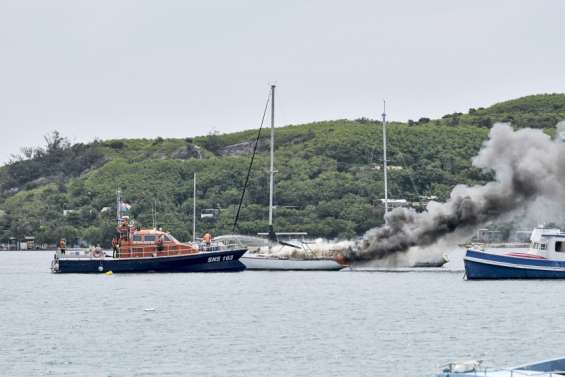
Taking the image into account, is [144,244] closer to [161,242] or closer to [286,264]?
[161,242]

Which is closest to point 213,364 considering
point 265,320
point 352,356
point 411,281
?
point 352,356

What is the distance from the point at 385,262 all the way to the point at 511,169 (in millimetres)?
18761

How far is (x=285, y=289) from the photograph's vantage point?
10506cm

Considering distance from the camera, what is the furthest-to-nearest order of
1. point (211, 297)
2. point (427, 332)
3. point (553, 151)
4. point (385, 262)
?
point (385, 262) < point (553, 151) < point (211, 297) < point (427, 332)

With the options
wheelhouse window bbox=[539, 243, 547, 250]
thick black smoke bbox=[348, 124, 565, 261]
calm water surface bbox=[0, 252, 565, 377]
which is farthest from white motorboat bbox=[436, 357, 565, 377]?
thick black smoke bbox=[348, 124, 565, 261]

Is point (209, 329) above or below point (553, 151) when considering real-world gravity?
below

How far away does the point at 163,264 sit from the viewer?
118312 mm

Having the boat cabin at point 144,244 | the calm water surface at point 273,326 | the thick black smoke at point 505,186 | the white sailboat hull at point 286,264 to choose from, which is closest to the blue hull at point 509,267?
the calm water surface at point 273,326

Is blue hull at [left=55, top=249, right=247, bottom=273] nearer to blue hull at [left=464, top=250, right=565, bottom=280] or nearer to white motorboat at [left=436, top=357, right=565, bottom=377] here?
blue hull at [left=464, top=250, right=565, bottom=280]

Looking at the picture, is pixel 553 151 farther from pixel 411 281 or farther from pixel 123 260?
pixel 123 260

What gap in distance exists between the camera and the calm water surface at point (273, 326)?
60.0m

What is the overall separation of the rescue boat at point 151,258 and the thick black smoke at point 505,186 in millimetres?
18165

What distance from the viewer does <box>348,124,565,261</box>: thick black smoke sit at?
367ft

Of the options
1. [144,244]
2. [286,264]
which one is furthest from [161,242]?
[286,264]
